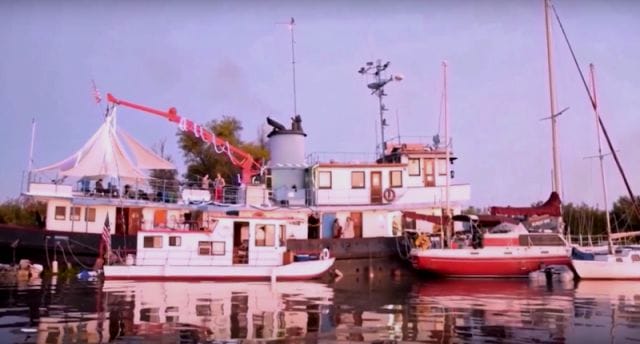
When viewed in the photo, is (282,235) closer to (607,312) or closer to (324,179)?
(324,179)

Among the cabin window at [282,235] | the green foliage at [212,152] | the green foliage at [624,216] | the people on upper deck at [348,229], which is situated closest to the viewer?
the cabin window at [282,235]

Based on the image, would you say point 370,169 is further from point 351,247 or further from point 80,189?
point 80,189

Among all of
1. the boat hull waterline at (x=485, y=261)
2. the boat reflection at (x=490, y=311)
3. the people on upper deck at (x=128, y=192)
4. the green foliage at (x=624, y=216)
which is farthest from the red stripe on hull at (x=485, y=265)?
the green foliage at (x=624, y=216)

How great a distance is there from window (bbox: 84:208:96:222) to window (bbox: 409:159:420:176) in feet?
54.1

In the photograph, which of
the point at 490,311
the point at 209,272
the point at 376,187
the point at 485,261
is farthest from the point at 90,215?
the point at 490,311

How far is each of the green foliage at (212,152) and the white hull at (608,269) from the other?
31595mm

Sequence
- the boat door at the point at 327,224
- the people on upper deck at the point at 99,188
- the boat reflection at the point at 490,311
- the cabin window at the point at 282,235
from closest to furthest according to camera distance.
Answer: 1. the boat reflection at the point at 490,311
2. the cabin window at the point at 282,235
3. the people on upper deck at the point at 99,188
4. the boat door at the point at 327,224

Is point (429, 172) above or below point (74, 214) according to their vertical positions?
above

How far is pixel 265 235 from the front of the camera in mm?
Answer: 25594

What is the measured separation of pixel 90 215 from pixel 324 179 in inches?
462

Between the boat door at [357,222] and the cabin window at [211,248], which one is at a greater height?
the boat door at [357,222]

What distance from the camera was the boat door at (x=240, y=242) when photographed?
25344 mm

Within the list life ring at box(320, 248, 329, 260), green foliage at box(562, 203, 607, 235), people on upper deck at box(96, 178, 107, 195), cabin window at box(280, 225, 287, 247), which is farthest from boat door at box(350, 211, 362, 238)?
green foliage at box(562, 203, 607, 235)

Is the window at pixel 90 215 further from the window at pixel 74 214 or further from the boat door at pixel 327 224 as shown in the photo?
the boat door at pixel 327 224
